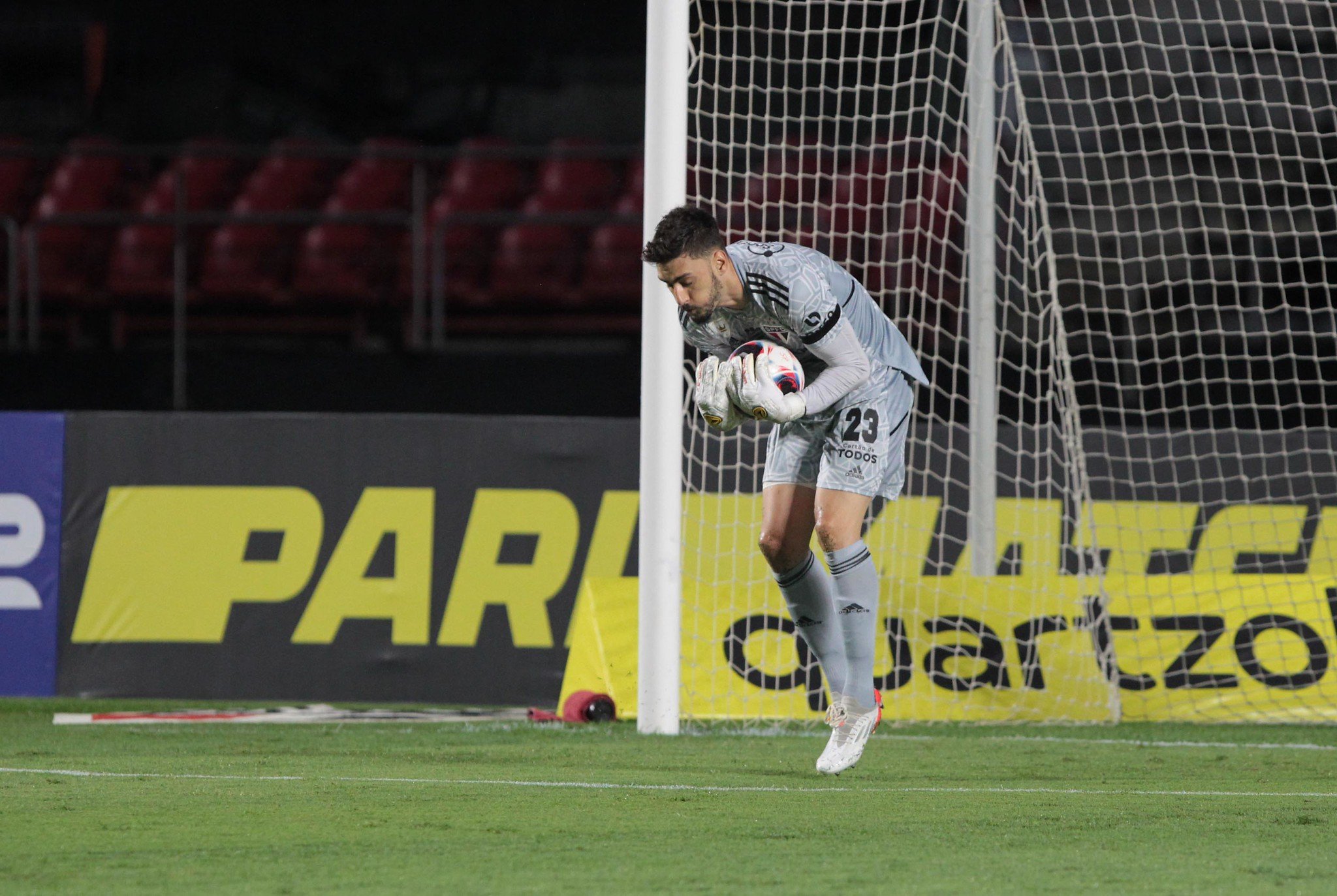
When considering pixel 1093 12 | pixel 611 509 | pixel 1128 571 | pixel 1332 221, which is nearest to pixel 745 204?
pixel 611 509

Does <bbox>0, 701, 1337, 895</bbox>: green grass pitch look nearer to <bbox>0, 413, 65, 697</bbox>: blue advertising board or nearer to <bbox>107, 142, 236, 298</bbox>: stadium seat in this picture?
<bbox>0, 413, 65, 697</bbox>: blue advertising board

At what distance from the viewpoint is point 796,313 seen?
546 centimetres

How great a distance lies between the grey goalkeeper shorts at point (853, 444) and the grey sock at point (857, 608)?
8.5 inches

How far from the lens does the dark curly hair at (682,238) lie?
17.5ft

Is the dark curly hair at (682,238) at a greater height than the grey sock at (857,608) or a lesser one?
greater

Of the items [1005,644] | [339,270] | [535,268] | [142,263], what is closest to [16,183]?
[142,263]

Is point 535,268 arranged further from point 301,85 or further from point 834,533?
point 834,533

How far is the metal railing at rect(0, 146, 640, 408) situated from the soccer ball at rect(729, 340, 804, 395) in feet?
17.7

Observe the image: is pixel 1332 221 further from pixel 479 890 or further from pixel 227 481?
pixel 479 890

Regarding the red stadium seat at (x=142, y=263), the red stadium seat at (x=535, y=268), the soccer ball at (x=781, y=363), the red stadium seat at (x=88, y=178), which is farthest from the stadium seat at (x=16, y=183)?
the soccer ball at (x=781, y=363)

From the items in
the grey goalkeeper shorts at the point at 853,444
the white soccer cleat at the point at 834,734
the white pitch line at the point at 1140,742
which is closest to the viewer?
the white soccer cleat at the point at 834,734

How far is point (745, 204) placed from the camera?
A: 25.8ft

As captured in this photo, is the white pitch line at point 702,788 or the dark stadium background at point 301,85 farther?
the dark stadium background at point 301,85

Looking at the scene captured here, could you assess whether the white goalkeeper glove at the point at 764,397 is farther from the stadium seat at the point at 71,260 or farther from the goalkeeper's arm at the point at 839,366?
the stadium seat at the point at 71,260
